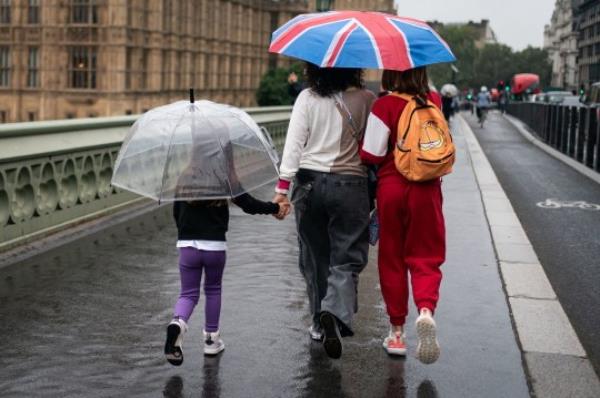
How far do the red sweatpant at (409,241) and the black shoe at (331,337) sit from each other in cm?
41

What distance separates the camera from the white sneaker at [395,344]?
17.9 feet

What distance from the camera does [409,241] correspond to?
537 centimetres

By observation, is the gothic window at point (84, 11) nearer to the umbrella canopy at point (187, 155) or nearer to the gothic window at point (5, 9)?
the gothic window at point (5, 9)

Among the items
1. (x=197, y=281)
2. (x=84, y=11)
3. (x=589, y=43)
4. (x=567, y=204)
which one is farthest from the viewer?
(x=589, y=43)

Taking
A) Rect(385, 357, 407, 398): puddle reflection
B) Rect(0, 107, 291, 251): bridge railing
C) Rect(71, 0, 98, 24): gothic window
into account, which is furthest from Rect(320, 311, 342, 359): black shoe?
Rect(71, 0, 98, 24): gothic window

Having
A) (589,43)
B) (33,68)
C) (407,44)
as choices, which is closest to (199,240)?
(407,44)

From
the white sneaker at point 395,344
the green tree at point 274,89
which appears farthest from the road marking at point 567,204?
the green tree at point 274,89

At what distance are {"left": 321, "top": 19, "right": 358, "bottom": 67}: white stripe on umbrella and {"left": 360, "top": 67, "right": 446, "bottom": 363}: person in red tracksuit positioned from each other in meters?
0.32

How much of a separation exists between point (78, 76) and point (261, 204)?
63.0 m

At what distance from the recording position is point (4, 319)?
6102 mm

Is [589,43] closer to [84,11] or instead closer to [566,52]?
[566,52]

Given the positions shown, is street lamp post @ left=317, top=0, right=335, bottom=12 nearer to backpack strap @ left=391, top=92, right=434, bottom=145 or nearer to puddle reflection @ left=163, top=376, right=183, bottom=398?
backpack strap @ left=391, top=92, right=434, bottom=145

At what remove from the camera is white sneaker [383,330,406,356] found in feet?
17.9

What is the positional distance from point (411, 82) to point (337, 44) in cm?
45
